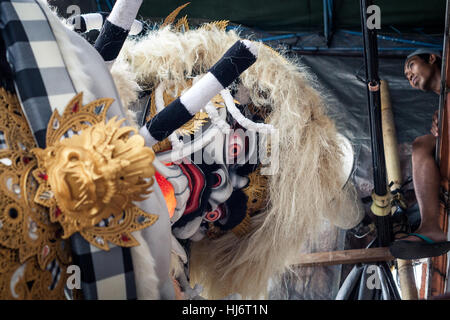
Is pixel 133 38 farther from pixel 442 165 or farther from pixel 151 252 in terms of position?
pixel 442 165

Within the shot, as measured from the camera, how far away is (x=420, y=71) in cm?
147

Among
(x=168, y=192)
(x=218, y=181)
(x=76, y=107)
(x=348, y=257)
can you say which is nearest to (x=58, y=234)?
(x=76, y=107)

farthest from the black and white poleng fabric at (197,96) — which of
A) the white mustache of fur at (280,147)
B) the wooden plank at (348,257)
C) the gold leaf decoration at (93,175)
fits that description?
the wooden plank at (348,257)

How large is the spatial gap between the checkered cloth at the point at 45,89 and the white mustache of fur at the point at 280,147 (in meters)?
0.27

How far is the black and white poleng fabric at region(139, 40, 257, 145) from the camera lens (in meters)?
0.61

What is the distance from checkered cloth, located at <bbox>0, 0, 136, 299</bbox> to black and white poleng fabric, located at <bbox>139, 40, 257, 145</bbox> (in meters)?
0.12

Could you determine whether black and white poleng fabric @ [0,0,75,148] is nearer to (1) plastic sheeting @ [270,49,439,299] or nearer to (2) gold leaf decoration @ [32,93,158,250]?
(2) gold leaf decoration @ [32,93,158,250]

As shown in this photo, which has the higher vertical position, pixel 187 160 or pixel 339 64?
pixel 339 64

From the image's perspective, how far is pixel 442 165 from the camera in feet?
4.20

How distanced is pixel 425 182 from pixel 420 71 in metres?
0.37

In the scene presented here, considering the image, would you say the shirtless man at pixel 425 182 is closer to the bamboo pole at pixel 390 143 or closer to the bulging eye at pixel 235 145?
the bamboo pole at pixel 390 143

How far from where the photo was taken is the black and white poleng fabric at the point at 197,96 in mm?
611
